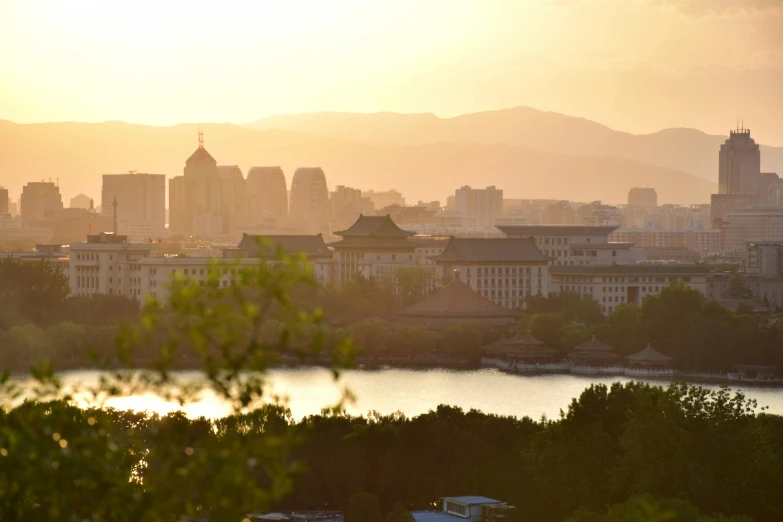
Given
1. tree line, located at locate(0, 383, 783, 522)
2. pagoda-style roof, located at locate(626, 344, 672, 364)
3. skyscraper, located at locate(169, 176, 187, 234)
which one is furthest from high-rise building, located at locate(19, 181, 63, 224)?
tree line, located at locate(0, 383, 783, 522)

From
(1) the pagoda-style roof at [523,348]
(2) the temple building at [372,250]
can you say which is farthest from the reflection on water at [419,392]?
(2) the temple building at [372,250]

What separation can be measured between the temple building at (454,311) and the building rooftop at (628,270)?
5912 millimetres

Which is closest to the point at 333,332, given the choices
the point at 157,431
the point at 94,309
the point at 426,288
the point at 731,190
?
the point at 94,309

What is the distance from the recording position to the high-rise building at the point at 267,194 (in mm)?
151000

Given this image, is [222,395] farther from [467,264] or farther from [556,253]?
[556,253]

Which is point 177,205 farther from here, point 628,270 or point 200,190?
point 628,270

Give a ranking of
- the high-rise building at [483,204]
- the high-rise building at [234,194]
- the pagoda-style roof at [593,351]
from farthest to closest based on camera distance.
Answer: the high-rise building at [483,204]
the high-rise building at [234,194]
the pagoda-style roof at [593,351]

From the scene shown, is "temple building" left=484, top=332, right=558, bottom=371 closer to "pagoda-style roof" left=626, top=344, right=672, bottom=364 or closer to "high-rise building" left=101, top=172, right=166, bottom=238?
"pagoda-style roof" left=626, top=344, right=672, bottom=364

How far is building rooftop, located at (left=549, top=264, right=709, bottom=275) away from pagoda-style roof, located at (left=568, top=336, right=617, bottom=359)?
14.2 metres

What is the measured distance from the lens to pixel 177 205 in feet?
480

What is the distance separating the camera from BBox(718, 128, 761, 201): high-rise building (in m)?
159

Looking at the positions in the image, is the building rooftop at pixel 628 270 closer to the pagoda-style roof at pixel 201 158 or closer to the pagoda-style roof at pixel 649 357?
the pagoda-style roof at pixel 649 357

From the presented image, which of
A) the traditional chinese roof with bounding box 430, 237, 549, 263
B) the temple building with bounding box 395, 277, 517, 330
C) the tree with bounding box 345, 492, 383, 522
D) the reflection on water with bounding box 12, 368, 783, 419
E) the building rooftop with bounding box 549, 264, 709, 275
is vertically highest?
the traditional chinese roof with bounding box 430, 237, 549, 263

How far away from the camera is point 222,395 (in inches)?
290
